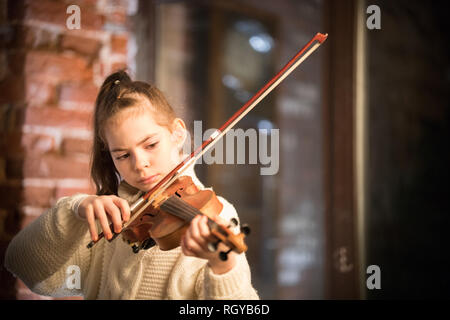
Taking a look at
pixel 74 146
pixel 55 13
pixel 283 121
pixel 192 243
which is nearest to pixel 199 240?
pixel 192 243

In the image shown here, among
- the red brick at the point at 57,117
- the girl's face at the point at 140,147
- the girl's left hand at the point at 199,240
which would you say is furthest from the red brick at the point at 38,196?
the girl's left hand at the point at 199,240

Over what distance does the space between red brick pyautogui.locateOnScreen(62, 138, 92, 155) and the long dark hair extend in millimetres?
105

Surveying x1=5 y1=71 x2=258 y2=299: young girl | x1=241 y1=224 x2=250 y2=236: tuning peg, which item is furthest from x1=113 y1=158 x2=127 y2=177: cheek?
x1=241 y1=224 x2=250 y2=236: tuning peg

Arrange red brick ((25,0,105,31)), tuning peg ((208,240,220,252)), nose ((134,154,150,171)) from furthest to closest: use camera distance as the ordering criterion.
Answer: red brick ((25,0,105,31)) → nose ((134,154,150,171)) → tuning peg ((208,240,220,252))

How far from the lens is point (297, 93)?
189 cm

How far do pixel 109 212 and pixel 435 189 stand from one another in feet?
3.19

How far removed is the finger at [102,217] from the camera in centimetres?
51

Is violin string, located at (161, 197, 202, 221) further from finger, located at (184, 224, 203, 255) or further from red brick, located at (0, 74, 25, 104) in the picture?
red brick, located at (0, 74, 25, 104)

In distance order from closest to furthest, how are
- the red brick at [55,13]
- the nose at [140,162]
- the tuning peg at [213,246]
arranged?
the tuning peg at [213,246] → the nose at [140,162] → the red brick at [55,13]

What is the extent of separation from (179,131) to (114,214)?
0.51ft

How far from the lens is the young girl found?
52 centimetres

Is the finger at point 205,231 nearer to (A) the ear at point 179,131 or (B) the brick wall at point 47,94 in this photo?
(A) the ear at point 179,131

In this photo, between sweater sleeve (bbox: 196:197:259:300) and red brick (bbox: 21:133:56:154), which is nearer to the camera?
sweater sleeve (bbox: 196:197:259:300)

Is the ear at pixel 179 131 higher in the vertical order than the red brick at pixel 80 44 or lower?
lower
